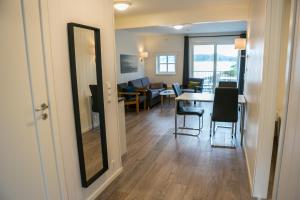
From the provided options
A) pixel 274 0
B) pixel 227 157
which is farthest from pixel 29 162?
pixel 227 157

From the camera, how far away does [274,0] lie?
6.19 ft

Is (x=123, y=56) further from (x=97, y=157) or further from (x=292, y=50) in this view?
(x=292, y=50)

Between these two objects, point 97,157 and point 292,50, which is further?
point 97,157

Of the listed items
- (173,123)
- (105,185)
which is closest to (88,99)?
(105,185)

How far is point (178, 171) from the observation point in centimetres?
281

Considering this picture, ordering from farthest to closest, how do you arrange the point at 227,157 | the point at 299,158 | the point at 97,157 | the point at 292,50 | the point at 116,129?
the point at 227,157
the point at 116,129
the point at 97,157
the point at 292,50
the point at 299,158

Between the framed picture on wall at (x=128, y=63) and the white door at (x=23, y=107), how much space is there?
5355mm

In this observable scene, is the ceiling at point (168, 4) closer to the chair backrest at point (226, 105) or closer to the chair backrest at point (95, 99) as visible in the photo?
the chair backrest at point (226, 105)

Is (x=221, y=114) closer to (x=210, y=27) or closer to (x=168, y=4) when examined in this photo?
(x=168, y=4)

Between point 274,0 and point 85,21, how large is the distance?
1709 mm

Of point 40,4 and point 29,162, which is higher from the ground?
point 40,4

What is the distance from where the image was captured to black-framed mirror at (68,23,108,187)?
190cm

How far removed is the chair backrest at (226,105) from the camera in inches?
135

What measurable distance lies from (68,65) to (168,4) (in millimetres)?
2796
